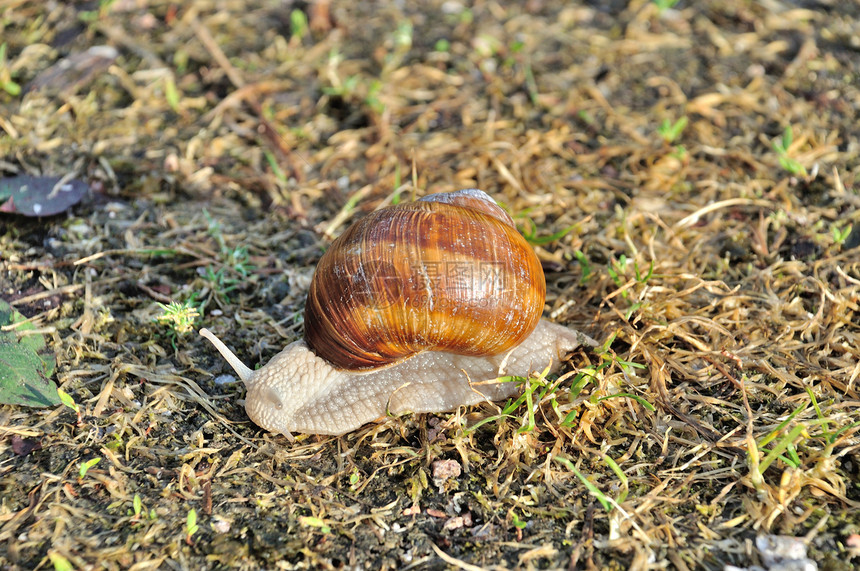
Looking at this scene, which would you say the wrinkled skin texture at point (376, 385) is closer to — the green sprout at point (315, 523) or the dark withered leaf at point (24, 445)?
the green sprout at point (315, 523)

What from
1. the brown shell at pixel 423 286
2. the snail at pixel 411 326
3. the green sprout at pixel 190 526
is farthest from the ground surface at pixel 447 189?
the brown shell at pixel 423 286

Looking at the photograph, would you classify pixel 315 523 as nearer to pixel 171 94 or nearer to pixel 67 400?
pixel 67 400

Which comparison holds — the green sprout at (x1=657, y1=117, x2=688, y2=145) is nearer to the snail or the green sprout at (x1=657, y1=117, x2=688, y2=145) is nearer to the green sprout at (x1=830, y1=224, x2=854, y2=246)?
the green sprout at (x1=830, y1=224, x2=854, y2=246)

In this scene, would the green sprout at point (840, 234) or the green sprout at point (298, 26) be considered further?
the green sprout at point (298, 26)

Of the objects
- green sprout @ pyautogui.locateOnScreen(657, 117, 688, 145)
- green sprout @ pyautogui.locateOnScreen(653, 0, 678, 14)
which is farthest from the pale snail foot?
green sprout @ pyautogui.locateOnScreen(653, 0, 678, 14)

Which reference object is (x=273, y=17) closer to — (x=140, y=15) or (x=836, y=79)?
(x=140, y=15)

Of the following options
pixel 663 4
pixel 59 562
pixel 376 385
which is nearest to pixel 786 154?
pixel 663 4

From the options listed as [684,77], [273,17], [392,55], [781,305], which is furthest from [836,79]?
[273,17]
